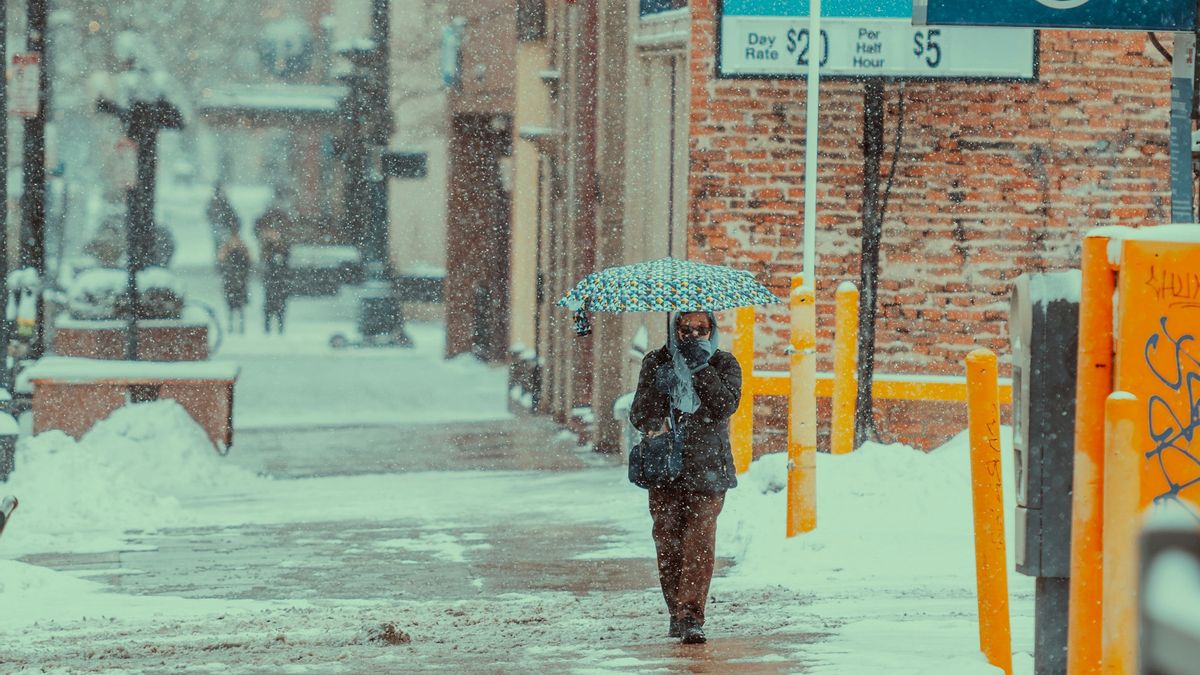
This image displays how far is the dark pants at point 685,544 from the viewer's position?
276 inches

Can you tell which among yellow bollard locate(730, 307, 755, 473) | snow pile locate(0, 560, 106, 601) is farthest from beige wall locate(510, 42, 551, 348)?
snow pile locate(0, 560, 106, 601)

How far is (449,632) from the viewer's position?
289 inches

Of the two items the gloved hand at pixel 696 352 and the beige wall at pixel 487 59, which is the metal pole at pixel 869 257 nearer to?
the gloved hand at pixel 696 352

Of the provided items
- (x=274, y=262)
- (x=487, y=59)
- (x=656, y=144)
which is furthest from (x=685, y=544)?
(x=274, y=262)

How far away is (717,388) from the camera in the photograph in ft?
22.9

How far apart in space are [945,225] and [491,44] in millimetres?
12090

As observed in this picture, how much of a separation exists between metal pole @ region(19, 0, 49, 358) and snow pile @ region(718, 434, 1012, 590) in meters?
7.31

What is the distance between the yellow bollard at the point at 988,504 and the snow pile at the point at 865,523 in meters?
2.38

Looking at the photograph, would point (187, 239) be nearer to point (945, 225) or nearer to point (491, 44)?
point (491, 44)

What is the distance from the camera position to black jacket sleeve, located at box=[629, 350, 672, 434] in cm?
709

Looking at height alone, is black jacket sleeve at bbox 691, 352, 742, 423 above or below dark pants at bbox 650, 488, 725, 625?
above

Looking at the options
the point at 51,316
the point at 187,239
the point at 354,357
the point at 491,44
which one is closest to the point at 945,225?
the point at 491,44

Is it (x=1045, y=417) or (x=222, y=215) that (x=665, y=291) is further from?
(x=222, y=215)

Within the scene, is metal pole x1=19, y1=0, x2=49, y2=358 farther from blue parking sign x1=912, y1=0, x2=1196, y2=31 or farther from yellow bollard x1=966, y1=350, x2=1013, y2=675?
yellow bollard x1=966, y1=350, x2=1013, y2=675
